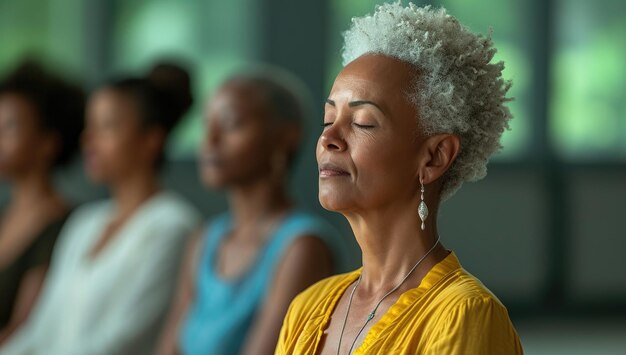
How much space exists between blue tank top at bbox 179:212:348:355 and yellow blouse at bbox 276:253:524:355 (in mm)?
1067

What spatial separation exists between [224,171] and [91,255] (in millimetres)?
777

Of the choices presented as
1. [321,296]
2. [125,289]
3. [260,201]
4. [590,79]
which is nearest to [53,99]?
[125,289]

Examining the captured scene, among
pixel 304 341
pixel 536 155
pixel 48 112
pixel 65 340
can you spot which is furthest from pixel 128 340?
pixel 536 155

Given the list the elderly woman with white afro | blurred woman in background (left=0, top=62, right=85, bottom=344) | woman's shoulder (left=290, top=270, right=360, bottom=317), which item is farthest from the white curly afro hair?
blurred woman in background (left=0, top=62, right=85, bottom=344)

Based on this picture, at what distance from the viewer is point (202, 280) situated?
2840 mm

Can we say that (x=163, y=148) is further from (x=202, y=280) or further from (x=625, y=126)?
(x=625, y=126)

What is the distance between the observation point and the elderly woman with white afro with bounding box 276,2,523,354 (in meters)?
1.46

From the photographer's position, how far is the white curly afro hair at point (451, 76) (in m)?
1.46

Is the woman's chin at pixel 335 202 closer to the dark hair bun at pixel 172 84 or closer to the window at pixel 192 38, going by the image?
the dark hair bun at pixel 172 84

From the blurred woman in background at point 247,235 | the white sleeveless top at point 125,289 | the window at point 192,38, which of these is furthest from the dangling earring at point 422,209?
the window at point 192,38

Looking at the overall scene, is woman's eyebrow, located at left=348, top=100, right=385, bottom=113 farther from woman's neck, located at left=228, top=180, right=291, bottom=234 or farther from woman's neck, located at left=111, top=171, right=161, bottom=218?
woman's neck, located at left=111, top=171, right=161, bottom=218

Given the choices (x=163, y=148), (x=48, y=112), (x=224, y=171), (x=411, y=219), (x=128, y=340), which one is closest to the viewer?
(x=411, y=219)

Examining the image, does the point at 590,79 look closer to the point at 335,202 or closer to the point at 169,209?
the point at 169,209

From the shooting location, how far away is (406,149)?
1481 millimetres
